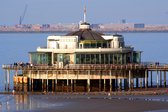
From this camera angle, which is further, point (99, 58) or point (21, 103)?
point (99, 58)

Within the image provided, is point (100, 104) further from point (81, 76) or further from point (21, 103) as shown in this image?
point (81, 76)

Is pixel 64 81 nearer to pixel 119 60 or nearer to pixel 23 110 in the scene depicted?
pixel 119 60

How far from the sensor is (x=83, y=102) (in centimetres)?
7356

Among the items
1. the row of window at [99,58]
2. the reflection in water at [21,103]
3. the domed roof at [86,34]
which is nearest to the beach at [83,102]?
the reflection in water at [21,103]

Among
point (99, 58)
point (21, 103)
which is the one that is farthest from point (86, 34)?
point (21, 103)

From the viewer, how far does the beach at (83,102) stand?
6950 cm

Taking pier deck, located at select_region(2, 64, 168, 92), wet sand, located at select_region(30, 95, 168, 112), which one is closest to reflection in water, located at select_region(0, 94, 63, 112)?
wet sand, located at select_region(30, 95, 168, 112)

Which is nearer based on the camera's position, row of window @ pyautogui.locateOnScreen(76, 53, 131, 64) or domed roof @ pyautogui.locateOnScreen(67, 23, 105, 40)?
row of window @ pyautogui.locateOnScreen(76, 53, 131, 64)

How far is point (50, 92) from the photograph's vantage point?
80.5 m

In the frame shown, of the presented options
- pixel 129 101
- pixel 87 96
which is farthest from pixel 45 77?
pixel 129 101

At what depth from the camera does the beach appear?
228 feet

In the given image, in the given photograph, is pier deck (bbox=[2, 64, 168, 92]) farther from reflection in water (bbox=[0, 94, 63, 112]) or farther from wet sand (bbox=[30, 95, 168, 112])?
wet sand (bbox=[30, 95, 168, 112])

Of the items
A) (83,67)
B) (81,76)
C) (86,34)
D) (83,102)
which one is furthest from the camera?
(86,34)

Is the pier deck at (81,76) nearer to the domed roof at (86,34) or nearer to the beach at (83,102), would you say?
the beach at (83,102)
